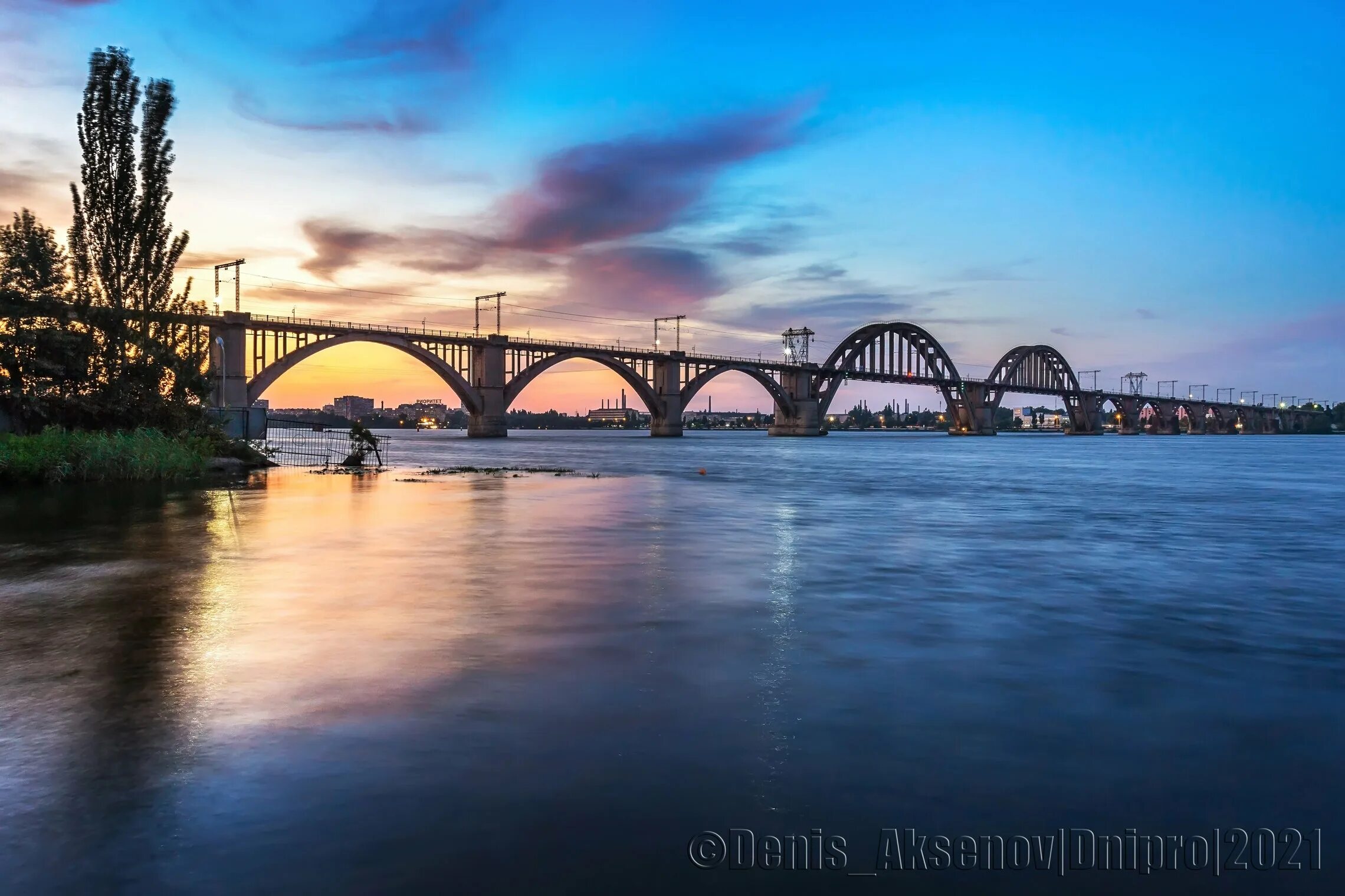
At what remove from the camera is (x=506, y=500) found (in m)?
25.7

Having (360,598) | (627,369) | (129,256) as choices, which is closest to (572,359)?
(627,369)

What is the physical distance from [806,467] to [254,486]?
35.1m

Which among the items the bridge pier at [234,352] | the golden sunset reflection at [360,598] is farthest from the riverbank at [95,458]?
the bridge pier at [234,352]

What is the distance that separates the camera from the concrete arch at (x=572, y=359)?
114 metres

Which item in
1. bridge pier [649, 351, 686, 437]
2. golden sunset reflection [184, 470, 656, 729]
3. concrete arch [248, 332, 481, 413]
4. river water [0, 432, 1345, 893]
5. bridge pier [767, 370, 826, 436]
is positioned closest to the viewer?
river water [0, 432, 1345, 893]

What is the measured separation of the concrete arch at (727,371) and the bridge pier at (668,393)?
62.9 inches

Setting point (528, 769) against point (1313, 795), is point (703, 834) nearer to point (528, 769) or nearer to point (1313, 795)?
point (528, 769)

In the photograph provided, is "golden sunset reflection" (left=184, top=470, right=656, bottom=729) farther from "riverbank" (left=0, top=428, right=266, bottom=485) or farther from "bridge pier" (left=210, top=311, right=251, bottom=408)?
"bridge pier" (left=210, top=311, right=251, bottom=408)

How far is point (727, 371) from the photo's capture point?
14425cm

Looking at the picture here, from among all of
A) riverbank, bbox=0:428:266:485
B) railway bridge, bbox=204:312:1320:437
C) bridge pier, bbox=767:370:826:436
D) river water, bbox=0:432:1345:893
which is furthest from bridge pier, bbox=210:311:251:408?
bridge pier, bbox=767:370:826:436

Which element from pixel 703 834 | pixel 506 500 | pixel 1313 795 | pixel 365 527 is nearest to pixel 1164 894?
pixel 1313 795

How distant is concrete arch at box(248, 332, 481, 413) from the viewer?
86.5 meters

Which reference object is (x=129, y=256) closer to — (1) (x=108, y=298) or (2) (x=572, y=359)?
(1) (x=108, y=298)

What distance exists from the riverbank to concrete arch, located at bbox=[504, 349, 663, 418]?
267 feet
